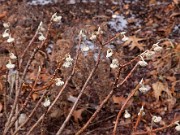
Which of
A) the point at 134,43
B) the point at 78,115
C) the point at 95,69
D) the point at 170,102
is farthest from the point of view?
the point at 134,43

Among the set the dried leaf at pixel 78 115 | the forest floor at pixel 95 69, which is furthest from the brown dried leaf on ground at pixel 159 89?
the dried leaf at pixel 78 115

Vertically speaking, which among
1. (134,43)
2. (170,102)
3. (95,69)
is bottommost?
(170,102)

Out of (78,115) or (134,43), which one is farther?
(134,43)

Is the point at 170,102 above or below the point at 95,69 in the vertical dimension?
below

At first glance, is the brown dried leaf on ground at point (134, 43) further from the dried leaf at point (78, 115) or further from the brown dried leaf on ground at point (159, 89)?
the dried leaf at point (78, 115)

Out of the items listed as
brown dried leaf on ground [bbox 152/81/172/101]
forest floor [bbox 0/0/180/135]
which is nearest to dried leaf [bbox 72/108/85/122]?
forest floor [bbox 0/0/180/135]

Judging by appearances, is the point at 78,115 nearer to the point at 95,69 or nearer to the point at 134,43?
the point at 95,69

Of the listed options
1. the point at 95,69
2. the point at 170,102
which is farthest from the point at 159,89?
the point at 95,69

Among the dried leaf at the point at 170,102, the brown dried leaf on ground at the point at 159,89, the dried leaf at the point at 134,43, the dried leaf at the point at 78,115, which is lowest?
the dried leaf at the point at 170,102

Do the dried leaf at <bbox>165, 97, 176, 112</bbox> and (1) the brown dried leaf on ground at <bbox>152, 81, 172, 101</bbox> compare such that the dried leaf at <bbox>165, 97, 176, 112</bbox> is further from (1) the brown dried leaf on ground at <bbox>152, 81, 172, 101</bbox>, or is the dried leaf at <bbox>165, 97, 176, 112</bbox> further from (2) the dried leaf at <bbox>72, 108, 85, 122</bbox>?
(2) the dried leaf at <bbox>72, 108, 85, 122</bbox>
